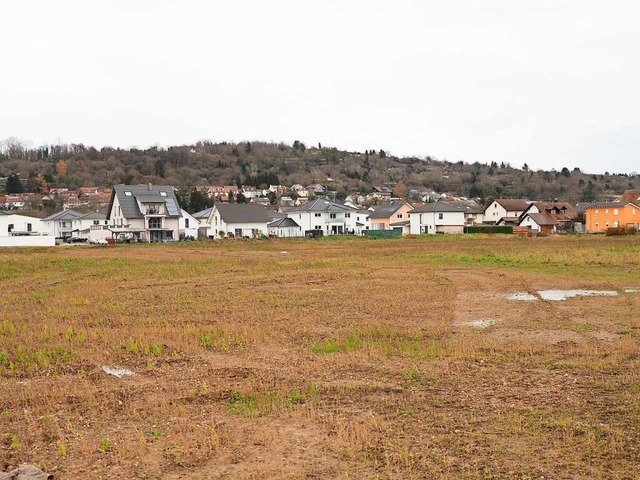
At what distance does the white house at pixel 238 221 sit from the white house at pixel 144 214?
6151 millimetres

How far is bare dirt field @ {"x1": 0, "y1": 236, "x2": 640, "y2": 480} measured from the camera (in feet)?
19.8

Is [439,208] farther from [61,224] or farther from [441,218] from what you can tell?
[61,224]

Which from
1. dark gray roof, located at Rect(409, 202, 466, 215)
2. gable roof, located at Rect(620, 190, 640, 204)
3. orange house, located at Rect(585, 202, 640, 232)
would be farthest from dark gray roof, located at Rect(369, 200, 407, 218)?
gable roof, located at Rect(620, 190, 640, 204)

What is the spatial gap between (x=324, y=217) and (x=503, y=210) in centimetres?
3152

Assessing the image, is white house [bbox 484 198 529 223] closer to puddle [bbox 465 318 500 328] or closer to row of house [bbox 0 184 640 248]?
row of house [bbox 0 184 640 248]

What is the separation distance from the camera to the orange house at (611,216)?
73625 millimetres

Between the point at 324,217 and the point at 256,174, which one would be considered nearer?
the point at 324,217

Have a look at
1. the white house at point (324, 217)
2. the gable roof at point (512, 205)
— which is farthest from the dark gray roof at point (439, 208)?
the gable roof at point (512, 205)

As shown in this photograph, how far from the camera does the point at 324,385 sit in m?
8.60

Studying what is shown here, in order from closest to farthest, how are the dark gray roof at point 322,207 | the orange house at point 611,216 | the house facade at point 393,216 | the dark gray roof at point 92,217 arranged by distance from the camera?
the orange house at point 611,216 < the dark gray roof at point 92,217 < the dark gray roof at point 322,207 < the house facade at point 393,216

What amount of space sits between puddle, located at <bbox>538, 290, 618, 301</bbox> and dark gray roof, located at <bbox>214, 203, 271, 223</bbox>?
58.7m

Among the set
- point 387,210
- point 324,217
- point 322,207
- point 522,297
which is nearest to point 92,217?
point 322,207

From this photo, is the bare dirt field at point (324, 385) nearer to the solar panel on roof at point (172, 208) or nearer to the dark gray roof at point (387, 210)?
the solar panel on roof at point (172, 208)

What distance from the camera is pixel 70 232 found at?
3196 inches
